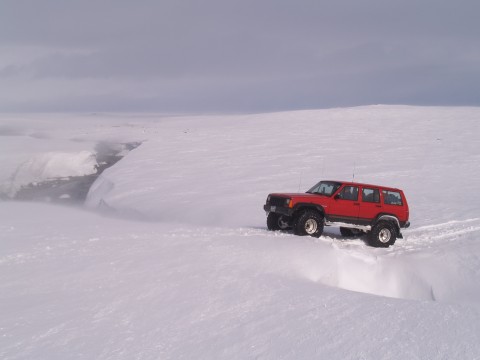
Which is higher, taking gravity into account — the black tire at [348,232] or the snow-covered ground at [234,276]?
the snow-covered ground at [234,276]

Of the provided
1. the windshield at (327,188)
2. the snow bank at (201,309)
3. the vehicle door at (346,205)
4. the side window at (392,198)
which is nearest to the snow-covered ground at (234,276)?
the snow bank at (201,309)

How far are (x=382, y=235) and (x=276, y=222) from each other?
2679 millimetres

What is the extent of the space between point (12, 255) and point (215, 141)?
22398mm

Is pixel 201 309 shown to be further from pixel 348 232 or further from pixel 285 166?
pixel 285 166

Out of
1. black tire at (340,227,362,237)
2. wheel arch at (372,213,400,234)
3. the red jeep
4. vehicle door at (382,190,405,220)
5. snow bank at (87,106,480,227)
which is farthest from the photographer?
snow bank at (87,106,480,227)

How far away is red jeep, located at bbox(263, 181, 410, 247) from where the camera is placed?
37.4 feet

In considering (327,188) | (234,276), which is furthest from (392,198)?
(234,276)

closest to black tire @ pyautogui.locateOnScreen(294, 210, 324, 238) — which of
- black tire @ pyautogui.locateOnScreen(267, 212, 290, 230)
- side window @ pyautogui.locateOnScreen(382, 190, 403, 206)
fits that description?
black tire @ pyautogui.locateOnScreen(267, 212, 290, 230)

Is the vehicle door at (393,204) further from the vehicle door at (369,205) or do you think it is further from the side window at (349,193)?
the side window at (349,193)

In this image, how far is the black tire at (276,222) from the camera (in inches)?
478

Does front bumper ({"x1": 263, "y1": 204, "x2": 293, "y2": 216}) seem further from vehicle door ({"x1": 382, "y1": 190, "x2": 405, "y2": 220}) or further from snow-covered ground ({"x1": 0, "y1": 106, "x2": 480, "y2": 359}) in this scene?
vehicle door ({"x1": 382, "y1": 190, "x2": 405, "y2": 220})

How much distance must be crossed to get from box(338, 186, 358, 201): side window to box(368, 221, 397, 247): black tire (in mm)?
911

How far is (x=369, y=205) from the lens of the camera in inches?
478

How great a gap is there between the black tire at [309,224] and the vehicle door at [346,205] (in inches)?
18.5
